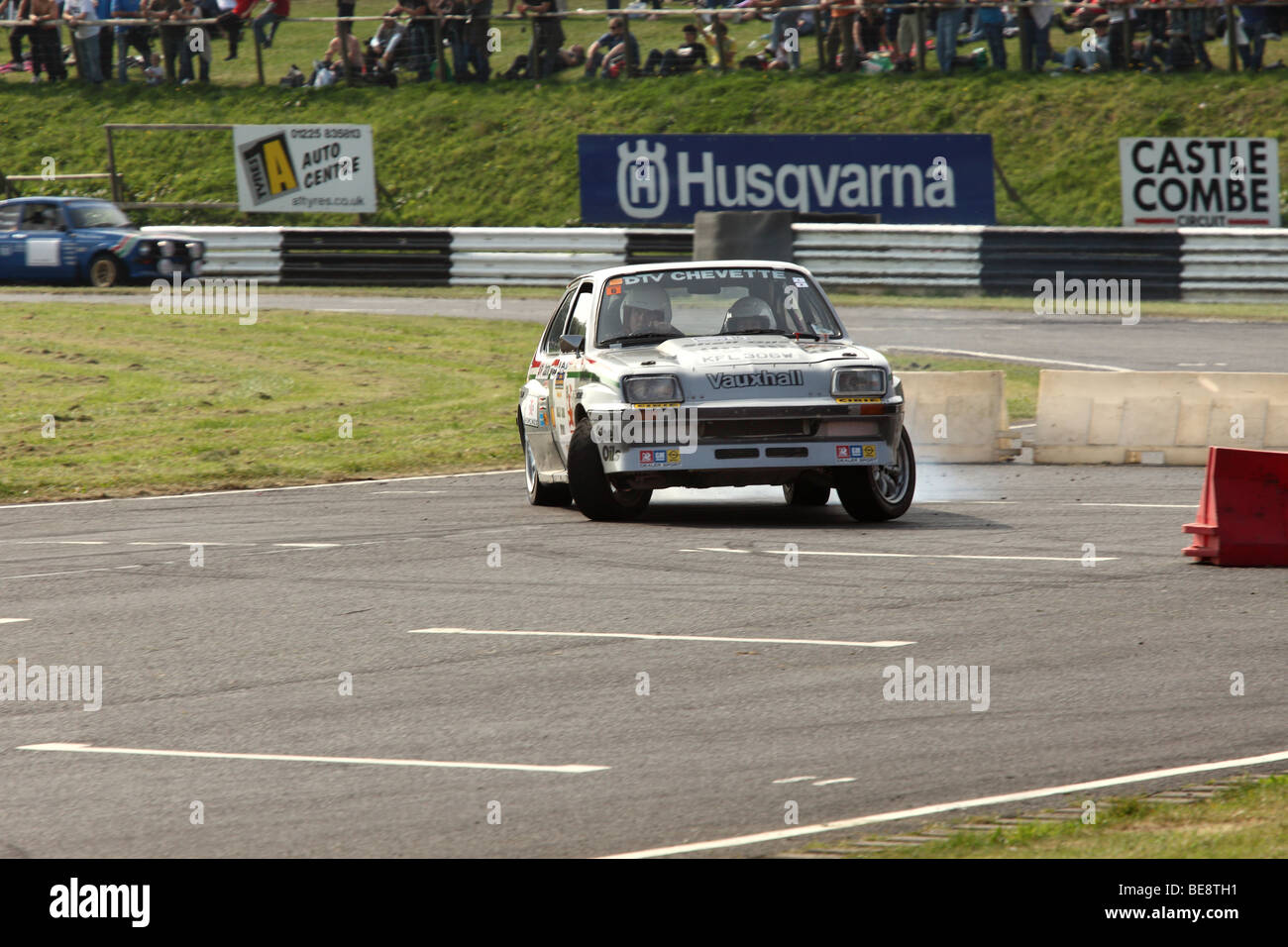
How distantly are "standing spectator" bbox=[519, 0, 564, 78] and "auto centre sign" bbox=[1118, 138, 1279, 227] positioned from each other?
11.0 meters

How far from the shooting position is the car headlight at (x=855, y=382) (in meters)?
10.6

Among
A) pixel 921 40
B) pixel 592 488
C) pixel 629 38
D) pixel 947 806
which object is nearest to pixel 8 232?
pixel 629 38

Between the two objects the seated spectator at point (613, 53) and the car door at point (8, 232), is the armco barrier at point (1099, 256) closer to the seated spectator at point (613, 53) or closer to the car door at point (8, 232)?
the seated spectator at point (613, 53)

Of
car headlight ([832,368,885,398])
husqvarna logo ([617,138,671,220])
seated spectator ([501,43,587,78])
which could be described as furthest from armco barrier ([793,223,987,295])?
car headlight ([832,368,885,398])

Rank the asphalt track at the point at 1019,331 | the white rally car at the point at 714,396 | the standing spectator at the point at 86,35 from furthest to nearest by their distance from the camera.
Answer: the standing spectator at the point at 86,35 < the asphalt track at the point at 1019,331 < the white rally car at the point at 714,396

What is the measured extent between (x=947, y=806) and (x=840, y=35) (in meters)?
28.7

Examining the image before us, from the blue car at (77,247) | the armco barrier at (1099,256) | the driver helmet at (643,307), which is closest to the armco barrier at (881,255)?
the armco barrier at (1099,256)

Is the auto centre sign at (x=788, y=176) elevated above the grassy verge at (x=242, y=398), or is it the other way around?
the auto centre sign at (x=788, y=176)

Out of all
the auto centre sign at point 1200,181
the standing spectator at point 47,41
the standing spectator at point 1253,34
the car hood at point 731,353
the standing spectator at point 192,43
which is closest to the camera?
the car hood at point 731,353

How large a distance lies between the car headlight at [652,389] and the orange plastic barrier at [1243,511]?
2908 millimetres

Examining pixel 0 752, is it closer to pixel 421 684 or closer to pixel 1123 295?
pixel 421 684

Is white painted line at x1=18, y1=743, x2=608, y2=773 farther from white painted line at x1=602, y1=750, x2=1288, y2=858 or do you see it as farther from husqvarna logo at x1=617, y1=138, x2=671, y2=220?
husqvarna logo at x1=617, y1=138, x2=671, y2=220

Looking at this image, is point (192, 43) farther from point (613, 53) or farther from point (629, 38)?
point (629, 38)

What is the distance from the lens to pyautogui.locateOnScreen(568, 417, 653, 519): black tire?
10.9 meters
